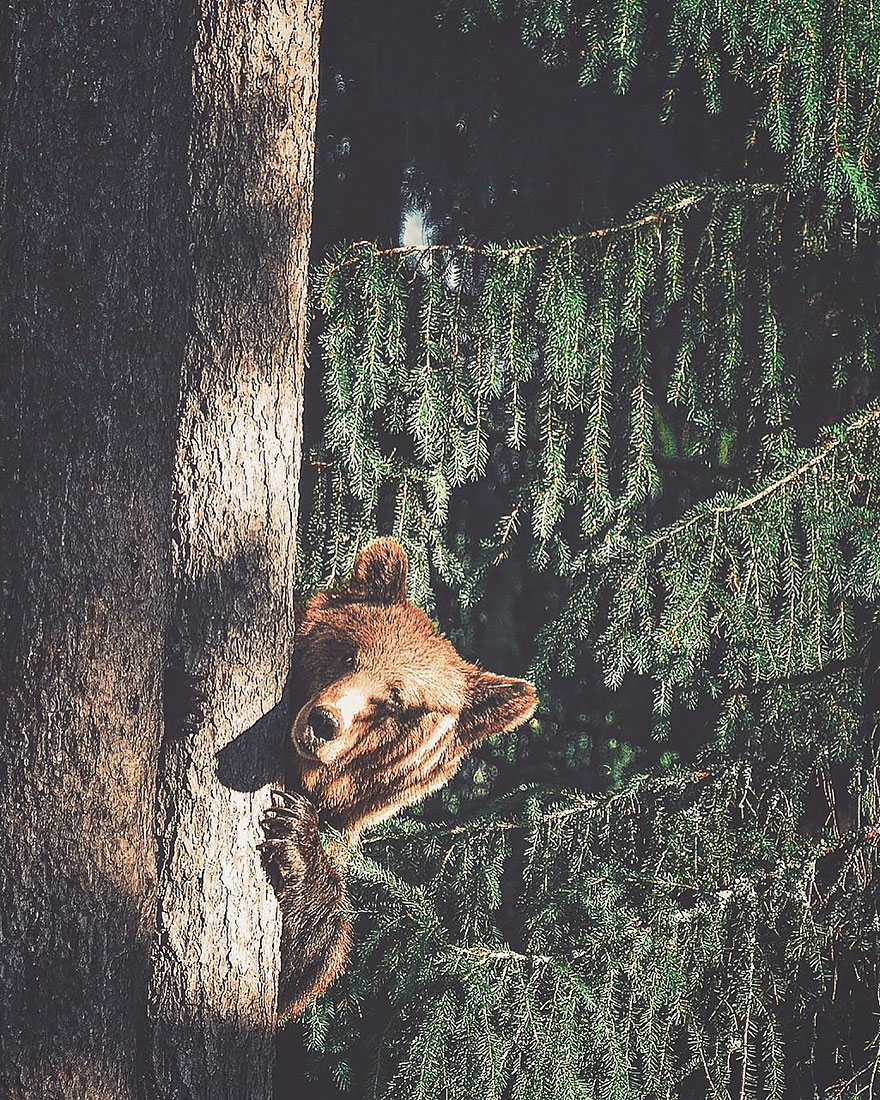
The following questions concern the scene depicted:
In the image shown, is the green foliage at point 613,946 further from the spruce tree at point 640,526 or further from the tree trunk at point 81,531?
the tree trunk at point 81,531

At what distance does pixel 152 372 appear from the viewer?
193 cm

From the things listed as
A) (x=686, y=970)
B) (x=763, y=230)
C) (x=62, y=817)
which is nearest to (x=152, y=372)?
(x=62, y=817)

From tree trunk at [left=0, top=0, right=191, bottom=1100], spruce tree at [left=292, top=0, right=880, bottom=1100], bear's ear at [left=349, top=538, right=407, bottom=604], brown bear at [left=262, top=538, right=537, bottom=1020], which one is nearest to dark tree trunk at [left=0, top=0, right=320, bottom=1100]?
tree trunk at [left=0, top=0, right=191, bottom=1100]

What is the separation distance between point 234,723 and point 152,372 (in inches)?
28.2

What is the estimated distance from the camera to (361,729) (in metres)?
2.22

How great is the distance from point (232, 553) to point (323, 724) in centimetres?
39

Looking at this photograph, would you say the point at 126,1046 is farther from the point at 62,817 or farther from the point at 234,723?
the point at 234,723

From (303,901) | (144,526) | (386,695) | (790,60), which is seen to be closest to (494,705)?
(386,695)

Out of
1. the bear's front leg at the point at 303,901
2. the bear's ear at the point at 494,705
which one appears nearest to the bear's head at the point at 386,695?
the bear's ear at the point at 494,705

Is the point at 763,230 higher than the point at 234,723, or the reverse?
the point at 763,230

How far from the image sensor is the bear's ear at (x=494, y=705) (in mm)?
2322

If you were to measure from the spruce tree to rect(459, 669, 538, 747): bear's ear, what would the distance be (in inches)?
17.1

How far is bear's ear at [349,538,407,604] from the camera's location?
7.66 ft

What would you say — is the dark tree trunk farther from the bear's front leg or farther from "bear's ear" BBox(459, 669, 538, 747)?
"bear's ear" BBox(459, 669, 538, 747)
